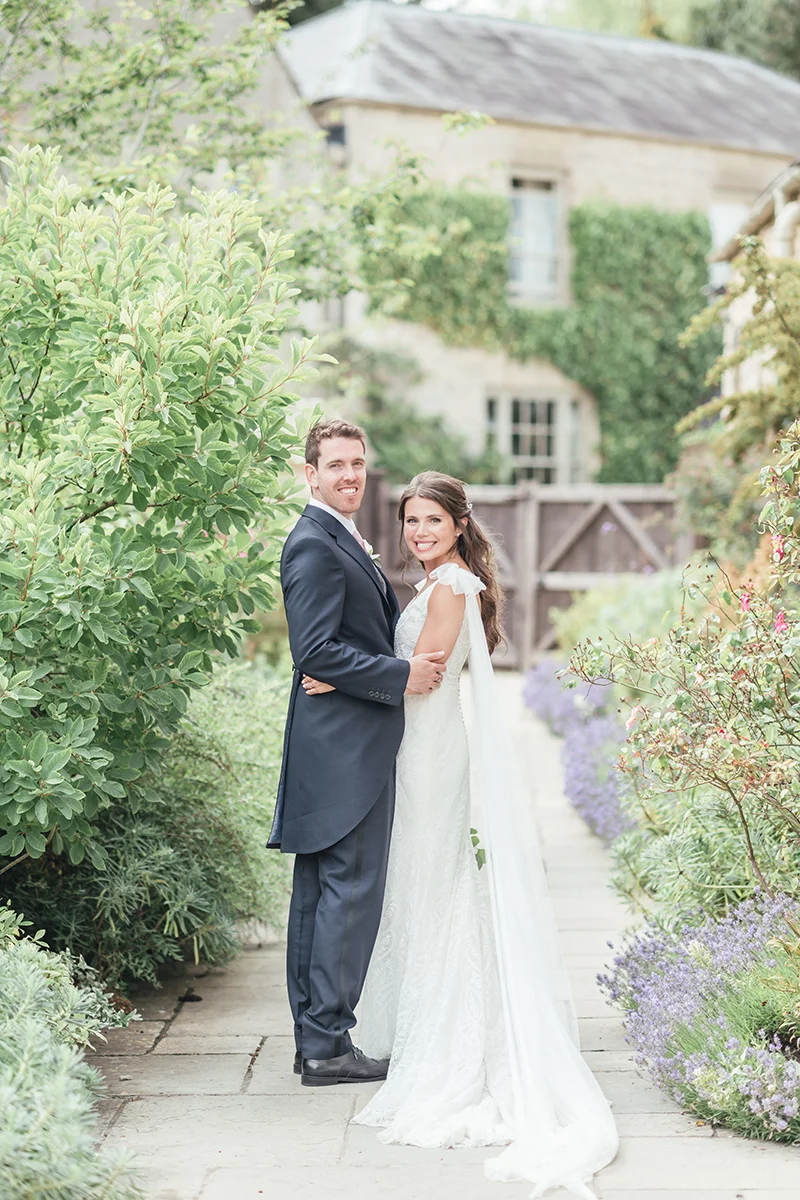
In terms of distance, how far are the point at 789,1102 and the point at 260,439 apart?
97.4 inches

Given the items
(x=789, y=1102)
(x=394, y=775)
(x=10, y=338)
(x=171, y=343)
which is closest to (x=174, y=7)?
(x=10, y=338)

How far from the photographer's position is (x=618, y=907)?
654cm

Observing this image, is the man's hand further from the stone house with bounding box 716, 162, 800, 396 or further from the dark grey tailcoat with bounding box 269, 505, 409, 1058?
the stone house with bounding box 716, 162, 800, 396

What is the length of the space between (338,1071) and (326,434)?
1961 millimetres

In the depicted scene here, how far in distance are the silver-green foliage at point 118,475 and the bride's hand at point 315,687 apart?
0.38 metres

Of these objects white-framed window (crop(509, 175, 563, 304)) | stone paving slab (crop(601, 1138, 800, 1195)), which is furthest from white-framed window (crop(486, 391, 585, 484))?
stone paving slab (crop(601, 1138, 800, 1195))

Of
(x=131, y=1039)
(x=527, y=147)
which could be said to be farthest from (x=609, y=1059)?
(x=527, y=147)

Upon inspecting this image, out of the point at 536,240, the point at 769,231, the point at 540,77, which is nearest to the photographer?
the point at 769,231

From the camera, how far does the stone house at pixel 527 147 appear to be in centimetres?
2016

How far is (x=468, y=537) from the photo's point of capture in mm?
4484

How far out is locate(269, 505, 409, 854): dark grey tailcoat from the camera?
4.22m

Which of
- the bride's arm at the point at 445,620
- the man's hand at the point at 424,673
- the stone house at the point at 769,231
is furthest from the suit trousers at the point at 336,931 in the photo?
the stone house at the point at 769,231

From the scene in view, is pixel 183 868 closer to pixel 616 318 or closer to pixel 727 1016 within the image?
pixel 727 1016

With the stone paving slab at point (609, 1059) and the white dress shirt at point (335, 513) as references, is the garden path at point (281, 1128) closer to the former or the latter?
the stone paving slab at point (609, 1059)
